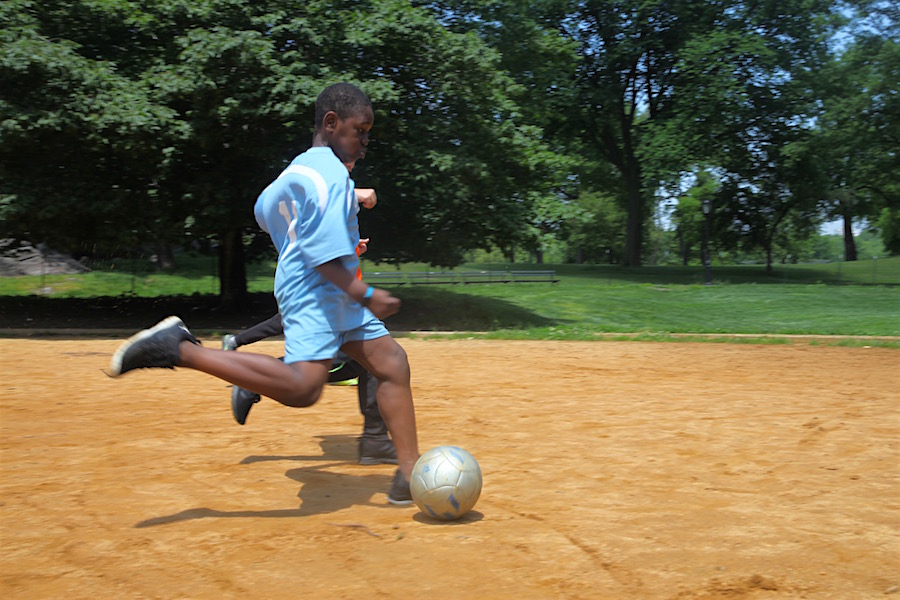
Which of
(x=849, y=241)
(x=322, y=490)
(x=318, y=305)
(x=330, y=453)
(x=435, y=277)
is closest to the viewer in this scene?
(x=318, y=305)

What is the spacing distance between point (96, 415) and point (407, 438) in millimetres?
3959

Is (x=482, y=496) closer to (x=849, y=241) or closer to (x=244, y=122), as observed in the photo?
(x=244, y=122)

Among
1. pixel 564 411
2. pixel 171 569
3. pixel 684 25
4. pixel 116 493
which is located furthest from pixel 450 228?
pixel 684 25

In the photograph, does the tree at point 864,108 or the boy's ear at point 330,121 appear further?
the tree at point 864,108

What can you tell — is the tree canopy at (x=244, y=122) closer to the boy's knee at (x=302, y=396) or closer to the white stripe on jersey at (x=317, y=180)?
the white stripe on jersey at (x=317, y=180)

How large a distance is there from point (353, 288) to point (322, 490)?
4.90 ft

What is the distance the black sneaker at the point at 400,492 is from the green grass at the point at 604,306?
10.2 metres

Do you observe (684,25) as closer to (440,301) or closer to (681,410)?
(440,301)

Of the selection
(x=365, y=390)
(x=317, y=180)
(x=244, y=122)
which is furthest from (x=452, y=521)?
(x=244, y=122)

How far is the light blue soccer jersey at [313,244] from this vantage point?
4090 millimetres

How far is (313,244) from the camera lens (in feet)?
13.4

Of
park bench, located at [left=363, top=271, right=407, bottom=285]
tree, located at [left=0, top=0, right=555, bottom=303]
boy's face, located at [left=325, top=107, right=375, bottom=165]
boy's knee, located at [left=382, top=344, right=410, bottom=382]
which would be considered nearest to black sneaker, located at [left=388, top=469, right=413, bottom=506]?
boy's knee, located at [left=382, top=344, right=410, bottom=382]

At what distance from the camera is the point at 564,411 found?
24.8ft

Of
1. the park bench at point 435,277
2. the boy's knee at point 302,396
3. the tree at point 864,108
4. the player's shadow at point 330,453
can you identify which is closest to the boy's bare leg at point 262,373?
the boy's knee at point 302,396
